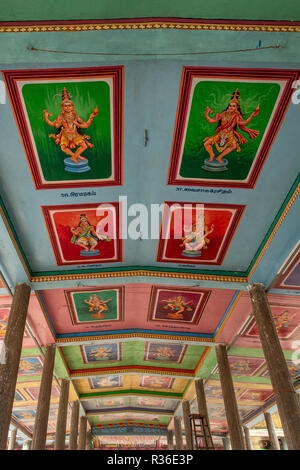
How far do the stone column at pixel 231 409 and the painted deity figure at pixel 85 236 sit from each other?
7.21m

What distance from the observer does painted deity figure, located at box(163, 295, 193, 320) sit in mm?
12191

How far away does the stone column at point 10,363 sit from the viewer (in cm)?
810

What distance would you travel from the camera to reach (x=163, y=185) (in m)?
7.91

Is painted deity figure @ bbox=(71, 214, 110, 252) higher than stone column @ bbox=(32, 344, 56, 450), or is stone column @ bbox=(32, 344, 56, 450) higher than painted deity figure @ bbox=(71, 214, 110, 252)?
painted deity figure @ bbox=(71, 214, 110, 252)

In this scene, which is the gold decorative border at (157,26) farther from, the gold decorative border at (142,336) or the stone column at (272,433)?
the stone column at (272,433)

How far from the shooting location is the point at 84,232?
9.19 m

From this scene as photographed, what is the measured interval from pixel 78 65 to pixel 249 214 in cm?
519

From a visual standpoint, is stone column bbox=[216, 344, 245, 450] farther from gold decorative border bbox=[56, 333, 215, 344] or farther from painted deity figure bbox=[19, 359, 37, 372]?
painted deity figure bbox=[19, 359, 37, 372]

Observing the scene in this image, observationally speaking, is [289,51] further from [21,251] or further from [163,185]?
[21,251]

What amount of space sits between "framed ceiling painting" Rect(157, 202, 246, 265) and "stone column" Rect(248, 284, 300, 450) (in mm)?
1743

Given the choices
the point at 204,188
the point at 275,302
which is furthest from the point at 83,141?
the point at 275,302

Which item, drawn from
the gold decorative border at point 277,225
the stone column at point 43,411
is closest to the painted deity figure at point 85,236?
the gold decorative border at point 277,225

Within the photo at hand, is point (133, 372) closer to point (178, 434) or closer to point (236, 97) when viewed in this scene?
point (178, 434)

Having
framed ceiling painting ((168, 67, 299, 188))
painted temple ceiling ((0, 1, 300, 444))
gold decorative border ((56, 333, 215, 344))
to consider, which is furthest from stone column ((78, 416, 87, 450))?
framed ceiling painting ((168, 67, 299, 188))
